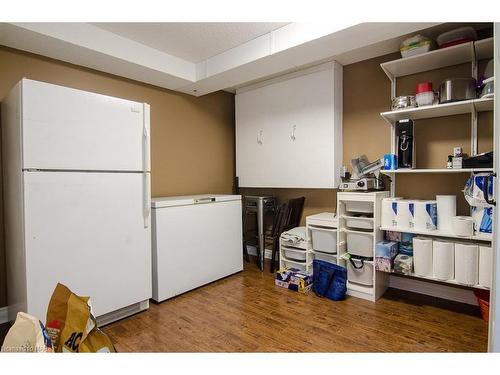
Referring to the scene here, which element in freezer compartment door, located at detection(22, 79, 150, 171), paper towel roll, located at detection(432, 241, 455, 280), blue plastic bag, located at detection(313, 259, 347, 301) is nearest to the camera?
freezer compartment door, located at detection(22, 79, 150, 171)


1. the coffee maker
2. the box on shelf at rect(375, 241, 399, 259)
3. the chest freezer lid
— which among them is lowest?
the box on shelf at rect(375, 241, 399, 259)

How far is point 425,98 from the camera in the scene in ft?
7.11

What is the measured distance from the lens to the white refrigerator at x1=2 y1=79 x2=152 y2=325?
5.39 feet

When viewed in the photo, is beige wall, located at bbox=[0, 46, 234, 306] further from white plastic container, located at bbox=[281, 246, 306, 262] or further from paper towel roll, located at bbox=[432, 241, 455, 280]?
paper towel roll, located at bbox=[432, 241, 455, 280]

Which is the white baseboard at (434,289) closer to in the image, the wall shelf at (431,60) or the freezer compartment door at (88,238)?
the wall shelf at (431,60)

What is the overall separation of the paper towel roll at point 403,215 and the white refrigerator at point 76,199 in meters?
2.05

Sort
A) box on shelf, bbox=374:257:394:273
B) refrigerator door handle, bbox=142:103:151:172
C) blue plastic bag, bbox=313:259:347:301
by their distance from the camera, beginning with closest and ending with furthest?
1. refrigerator door handle, bbox=142:103:151:172
2. box on shelf, bbox=374:257:394:273
3. blue plastic bag, bbox=313:259:347:301

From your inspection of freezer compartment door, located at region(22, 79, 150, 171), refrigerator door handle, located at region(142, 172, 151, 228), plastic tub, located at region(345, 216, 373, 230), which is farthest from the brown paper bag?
plastic tub, located at region(345, 216, 373, 230)

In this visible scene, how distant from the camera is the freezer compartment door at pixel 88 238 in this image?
1.66m

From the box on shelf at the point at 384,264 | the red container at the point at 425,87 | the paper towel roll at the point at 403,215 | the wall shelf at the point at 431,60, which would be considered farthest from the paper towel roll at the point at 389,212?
the wall shelf at the point at 431,60

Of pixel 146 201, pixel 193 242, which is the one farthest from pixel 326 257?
pixel 146 201

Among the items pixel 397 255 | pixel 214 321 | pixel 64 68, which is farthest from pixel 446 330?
pixel 64 68

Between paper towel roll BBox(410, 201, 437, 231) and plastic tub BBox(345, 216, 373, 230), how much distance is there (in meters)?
0.32

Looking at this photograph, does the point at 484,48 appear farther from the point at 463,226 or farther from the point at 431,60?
the point at 463,226
